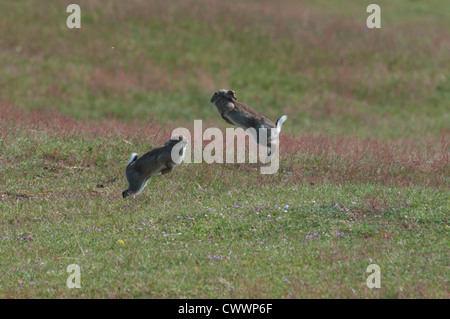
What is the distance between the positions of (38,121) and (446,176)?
10.5 meters

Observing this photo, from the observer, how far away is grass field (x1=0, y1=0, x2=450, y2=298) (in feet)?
31.1

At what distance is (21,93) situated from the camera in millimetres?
26672

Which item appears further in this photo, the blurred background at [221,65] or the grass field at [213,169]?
the blurred background at [221,65]

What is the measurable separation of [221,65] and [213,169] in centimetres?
1687

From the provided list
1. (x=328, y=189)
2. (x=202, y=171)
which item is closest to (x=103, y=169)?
(x=202, y=171)

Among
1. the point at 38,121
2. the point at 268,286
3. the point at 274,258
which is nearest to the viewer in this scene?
the point at 268,286

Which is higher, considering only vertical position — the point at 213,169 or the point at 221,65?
the point at 221,65

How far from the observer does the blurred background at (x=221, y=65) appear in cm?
2698

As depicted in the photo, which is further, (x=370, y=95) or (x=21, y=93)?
(x=370, y=95)

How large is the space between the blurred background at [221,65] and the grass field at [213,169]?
0.31ft

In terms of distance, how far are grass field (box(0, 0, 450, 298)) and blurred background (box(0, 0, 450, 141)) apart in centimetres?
10

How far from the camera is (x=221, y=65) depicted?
30.9 m
